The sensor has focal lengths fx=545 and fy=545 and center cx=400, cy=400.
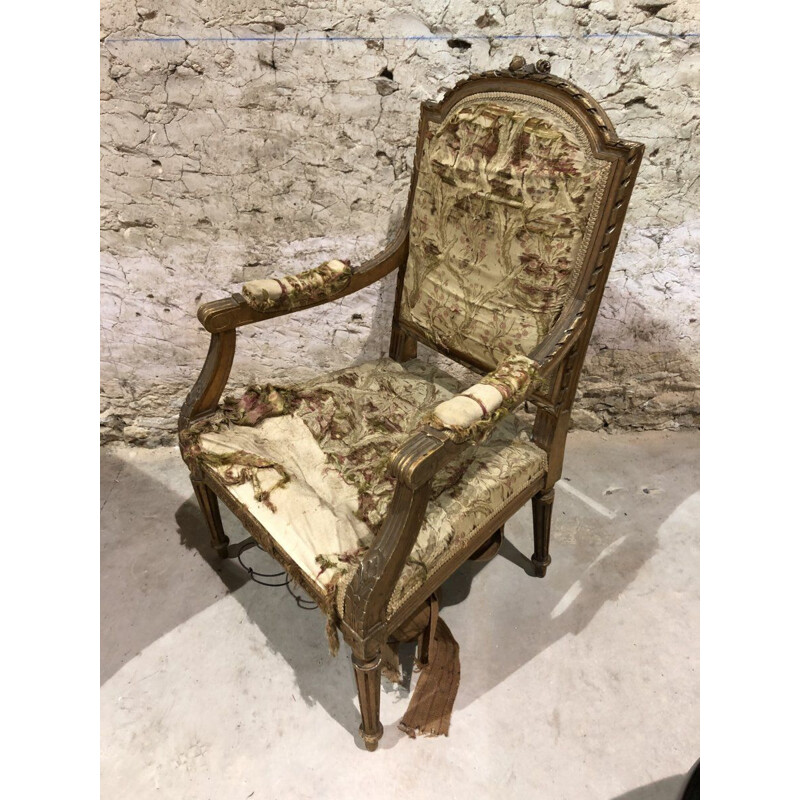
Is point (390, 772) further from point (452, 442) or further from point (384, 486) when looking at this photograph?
point (452, 442)

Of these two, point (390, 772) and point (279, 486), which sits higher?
point (279, 486)

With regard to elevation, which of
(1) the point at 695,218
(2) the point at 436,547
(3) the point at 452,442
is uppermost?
(1) the point at 695,218

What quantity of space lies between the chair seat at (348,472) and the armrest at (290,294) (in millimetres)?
247

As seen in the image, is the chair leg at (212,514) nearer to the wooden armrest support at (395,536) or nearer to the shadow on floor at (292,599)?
the shadow on floor at (292,599)

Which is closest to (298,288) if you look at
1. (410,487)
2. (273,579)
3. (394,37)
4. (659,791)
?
(410,487)

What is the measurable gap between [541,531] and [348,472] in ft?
2.34

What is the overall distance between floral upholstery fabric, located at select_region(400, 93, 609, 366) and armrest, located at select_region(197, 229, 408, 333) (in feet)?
0.30

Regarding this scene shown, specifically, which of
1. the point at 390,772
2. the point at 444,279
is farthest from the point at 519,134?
the point at 390,772

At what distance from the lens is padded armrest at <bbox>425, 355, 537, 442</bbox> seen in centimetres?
→ 106

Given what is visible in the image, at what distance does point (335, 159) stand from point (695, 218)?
1320 millimetres

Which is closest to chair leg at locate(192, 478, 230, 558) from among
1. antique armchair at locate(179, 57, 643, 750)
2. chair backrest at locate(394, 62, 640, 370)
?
antique armchair at locate(179, 57, 643, 750)

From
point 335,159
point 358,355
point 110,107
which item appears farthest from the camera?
point 358,355

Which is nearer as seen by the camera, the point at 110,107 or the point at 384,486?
the point at 384,486

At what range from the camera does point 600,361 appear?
2328 mm
